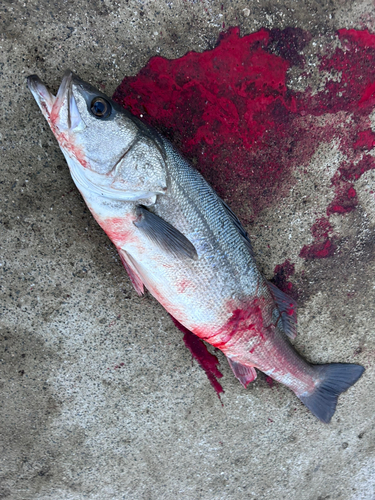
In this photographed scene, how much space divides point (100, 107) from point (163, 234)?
0.87 m

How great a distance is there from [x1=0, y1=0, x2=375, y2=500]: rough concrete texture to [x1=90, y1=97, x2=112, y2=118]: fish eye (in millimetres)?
583

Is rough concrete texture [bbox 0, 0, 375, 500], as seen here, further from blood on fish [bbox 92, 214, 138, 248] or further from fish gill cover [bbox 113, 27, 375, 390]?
blood on fish [bbox 92, 214, 138, 248]

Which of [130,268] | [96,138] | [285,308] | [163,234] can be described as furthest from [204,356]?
[96,138]

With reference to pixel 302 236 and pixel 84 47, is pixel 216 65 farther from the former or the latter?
pixel 302 236

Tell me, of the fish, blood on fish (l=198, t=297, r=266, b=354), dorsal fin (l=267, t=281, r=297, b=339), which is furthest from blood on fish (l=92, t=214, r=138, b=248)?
dorsal fin (l=267, t=281, r=297, b=339)

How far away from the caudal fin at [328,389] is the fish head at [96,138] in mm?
2257

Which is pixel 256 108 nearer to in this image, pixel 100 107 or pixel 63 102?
pixel 100 107

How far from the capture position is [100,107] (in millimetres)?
1778

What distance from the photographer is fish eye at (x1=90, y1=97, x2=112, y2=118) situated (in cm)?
177

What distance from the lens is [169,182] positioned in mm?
1916

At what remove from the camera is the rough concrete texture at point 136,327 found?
2.19m

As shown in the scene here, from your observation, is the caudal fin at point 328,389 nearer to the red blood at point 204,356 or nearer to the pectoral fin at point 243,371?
the pectoral fin at point 243,371

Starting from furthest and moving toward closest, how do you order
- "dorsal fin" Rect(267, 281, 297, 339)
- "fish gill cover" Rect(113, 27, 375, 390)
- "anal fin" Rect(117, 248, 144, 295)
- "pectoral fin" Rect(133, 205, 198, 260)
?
1. "dorsal fin" Rect(267, 281, 297, 339)
2. "fish gill cover" Rect(113, 27, 375, 390)
3. "anal fin" Rect(117, 248, 144, 295)
4. "pectoral fin" Rect(133, 205, 198, 260)

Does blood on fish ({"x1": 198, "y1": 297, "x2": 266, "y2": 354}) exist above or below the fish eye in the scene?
below
